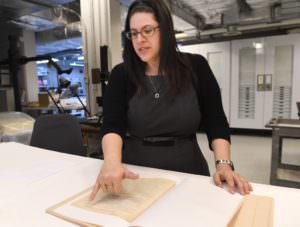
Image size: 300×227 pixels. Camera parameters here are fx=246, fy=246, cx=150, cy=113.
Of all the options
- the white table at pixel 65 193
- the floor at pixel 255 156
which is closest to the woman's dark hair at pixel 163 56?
the white table at pixel 65 193

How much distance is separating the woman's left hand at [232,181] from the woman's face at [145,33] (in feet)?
1.90

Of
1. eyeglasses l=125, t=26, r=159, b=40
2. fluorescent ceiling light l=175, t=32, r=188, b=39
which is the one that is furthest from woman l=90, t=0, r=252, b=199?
fluorescent ceiling light l=175, t=32, r=188, b=39

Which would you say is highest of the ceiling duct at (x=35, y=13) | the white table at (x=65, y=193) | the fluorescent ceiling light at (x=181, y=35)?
the fluorescent ceiling light at (x=181, y=35)

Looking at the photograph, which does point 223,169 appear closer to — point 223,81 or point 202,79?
point 202,79

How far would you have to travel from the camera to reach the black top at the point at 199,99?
3.68ft

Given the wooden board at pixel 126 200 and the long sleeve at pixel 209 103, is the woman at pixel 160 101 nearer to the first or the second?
the long sleeve at pixel 209 103

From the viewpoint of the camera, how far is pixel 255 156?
4.10m

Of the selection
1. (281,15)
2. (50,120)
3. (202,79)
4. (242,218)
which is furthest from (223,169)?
(281,15)

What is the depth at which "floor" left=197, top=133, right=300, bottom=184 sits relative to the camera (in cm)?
328

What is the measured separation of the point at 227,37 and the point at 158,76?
5120mm

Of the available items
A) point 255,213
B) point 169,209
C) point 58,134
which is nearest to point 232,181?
point 255,213

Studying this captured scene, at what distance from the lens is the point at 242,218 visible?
0.68 metres

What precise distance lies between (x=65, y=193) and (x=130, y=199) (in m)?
0.27

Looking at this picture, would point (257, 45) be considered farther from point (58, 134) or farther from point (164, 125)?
point (164, 125)
